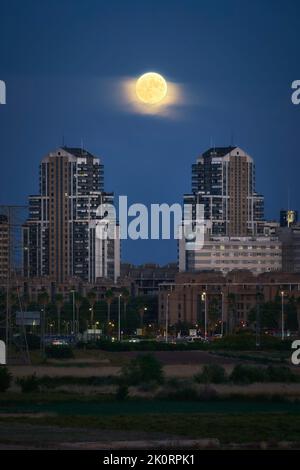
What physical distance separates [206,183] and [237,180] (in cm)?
250

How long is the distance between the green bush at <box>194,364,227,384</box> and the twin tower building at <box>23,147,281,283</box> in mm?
69784

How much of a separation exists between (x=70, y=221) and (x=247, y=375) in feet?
274

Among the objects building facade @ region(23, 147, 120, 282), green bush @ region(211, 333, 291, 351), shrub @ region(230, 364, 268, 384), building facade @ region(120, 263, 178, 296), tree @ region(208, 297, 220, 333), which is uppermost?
building facade @ region(23, 147, 120, 282)

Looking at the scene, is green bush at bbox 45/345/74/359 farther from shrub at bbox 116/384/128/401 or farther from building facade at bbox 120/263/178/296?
building facade at bbox 120/263/178/296

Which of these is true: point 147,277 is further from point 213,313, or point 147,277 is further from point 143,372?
point 143,372

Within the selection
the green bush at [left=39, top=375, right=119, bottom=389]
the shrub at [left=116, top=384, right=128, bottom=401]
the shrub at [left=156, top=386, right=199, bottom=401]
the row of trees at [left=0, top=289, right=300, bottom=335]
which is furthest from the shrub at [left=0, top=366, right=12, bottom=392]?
the row of trees at [left=0, top=289, right=300, bottom=335]

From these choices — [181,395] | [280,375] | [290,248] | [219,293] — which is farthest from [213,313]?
[181,395]

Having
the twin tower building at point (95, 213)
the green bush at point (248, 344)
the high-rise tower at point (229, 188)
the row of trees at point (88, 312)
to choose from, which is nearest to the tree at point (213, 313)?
the row of trees at point (88, 312)

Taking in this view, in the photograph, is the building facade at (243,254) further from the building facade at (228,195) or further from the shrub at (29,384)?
the shrub at (29,384)

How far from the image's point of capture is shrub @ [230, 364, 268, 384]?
136 ft

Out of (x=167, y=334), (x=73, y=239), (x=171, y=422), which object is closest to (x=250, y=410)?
(x=171, y=422)

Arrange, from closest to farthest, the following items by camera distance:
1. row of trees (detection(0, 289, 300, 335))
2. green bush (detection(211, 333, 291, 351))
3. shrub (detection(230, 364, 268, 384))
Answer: shrub (detection(230, 364, 268, 384)), green bush (detection(211, 333, 291, 351)), row of trees (detection(0, 289, 300, 335))

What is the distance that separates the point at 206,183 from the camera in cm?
13100

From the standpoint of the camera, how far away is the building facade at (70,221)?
398 ft
